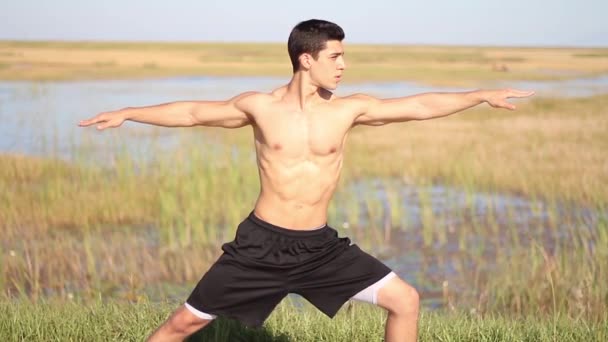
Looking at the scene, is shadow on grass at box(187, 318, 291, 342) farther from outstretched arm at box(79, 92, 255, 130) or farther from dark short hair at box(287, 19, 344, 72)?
dark short hair at box(287, 19, 344, 72)

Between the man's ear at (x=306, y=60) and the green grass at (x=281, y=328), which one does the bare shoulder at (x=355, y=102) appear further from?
the green grass at (x=281, y=328)

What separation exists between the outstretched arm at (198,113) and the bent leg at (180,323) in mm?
908

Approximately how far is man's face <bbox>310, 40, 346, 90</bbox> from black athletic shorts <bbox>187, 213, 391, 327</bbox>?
28.0 inches

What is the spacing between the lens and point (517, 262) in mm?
9188

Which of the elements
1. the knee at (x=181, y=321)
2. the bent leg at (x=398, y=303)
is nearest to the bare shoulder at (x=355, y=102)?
the bent leg at (x=398, y=303)

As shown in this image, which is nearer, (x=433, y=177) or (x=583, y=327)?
(x=583, y=327)

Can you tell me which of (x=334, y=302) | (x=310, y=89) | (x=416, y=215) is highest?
(x=310, y=89)

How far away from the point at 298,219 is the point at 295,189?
0.47 ft

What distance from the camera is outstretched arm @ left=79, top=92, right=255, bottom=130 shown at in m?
4.82

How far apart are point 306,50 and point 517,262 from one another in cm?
509

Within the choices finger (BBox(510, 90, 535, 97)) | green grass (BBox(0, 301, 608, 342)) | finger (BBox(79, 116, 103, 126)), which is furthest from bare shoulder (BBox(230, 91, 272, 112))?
green grass (BBox(0, 301, 608, 342))

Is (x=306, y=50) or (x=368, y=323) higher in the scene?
(x=306, y=50)

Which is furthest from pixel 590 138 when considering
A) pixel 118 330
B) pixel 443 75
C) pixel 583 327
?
pixel 443 75

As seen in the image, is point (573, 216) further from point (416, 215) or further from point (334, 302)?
point (334, 302)
